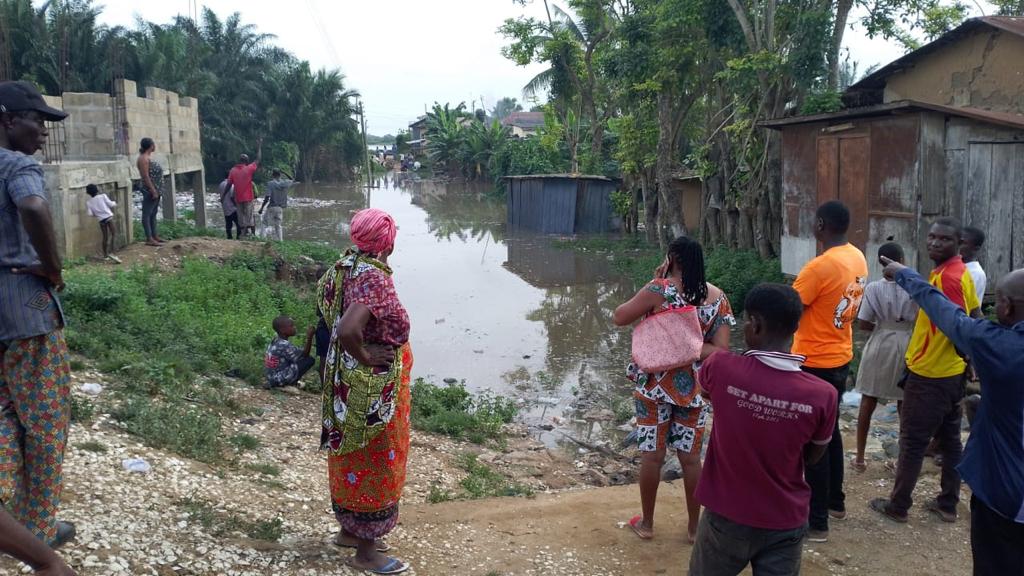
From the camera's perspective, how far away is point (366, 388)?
11.4ft

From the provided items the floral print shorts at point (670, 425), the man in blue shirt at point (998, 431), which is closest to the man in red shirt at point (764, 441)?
the man in blue shirt at point (998, 431)

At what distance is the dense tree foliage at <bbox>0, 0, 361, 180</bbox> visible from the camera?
94.5ft

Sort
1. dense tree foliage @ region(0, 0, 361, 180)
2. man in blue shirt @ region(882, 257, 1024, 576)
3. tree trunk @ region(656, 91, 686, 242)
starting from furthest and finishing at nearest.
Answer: dense tree foliage @ region(0, 0, 361, 180) → tree trunk @ region(656, 91, 686, 242) → man in blue shirt @ region(882, 257, 1024, 576)

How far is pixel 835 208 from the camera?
4.20 m

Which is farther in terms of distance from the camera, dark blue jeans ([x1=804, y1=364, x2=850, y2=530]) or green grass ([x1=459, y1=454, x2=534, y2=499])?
green grass ([x1=459, y1=454, x2=534, y2=499])

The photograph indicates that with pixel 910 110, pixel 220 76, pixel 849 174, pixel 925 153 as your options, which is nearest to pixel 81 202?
pixel 849 174

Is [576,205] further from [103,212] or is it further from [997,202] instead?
[103,212]

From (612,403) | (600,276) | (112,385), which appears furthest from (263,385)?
(600,276)

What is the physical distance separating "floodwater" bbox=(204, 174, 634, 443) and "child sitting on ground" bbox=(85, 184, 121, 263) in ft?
14.3

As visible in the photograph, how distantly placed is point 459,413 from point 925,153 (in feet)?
21.7

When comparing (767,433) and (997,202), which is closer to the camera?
Result: (767,433)

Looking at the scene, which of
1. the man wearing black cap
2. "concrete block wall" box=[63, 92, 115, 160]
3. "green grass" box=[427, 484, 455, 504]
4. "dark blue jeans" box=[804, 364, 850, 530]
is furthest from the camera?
"concrete block wall" box=[63, 92, 115, 160]

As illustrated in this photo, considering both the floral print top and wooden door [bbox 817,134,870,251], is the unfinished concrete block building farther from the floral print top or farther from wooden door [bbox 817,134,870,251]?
wooden door [bbox 817,134,870,251]

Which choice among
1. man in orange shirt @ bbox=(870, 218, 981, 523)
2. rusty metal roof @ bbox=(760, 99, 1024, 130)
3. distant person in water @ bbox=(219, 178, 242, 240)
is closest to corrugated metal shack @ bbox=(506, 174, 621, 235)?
distant person in water @ bbox=(219, 178, 242, 240)
